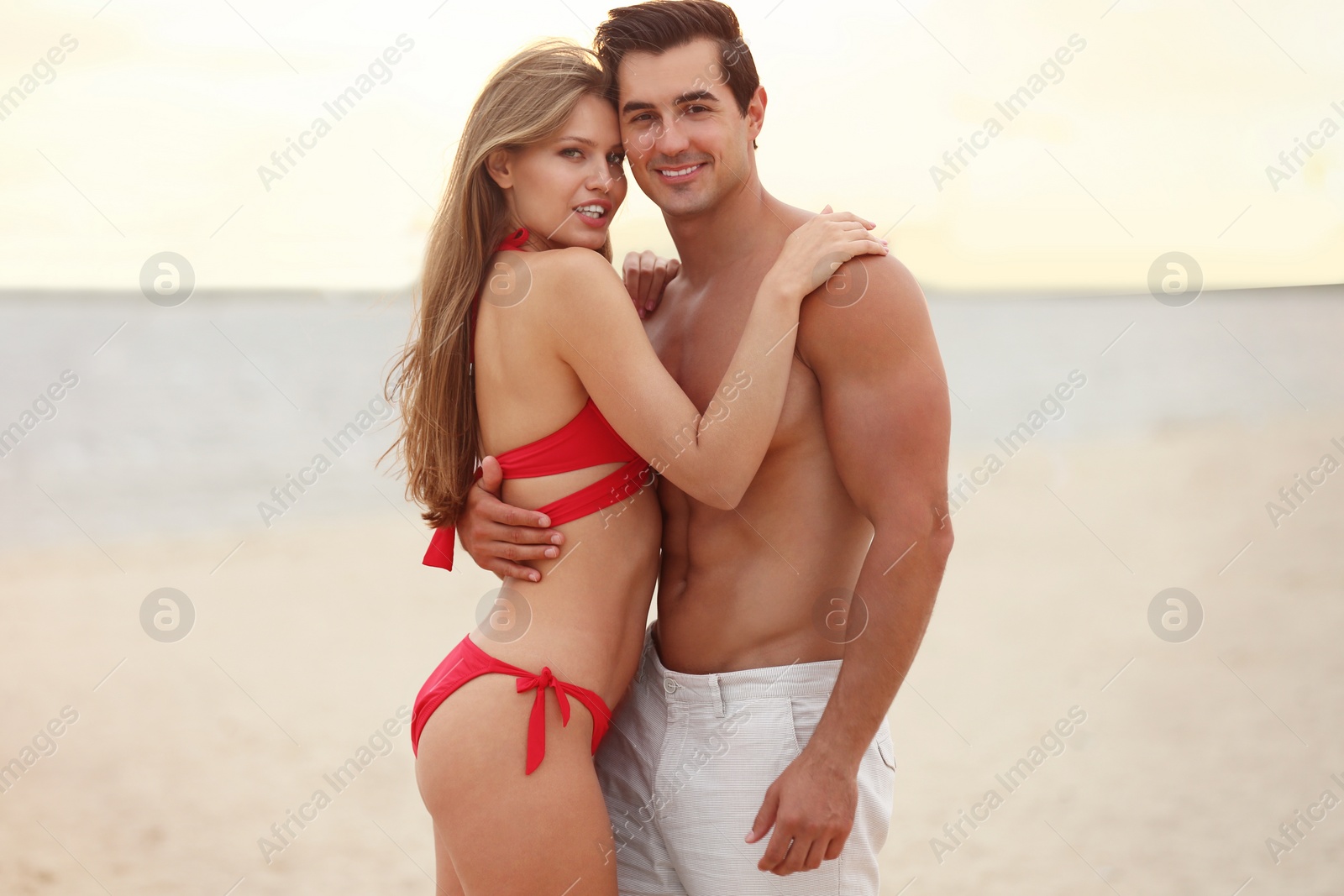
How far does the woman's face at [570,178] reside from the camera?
2652 millimetres

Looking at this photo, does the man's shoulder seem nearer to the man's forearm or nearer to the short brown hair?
the man's forearm

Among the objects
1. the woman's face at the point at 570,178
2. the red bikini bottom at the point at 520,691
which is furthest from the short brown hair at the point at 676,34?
the red bikini bottom at the point at 520,691

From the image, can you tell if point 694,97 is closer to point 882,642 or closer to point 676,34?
point 676,34

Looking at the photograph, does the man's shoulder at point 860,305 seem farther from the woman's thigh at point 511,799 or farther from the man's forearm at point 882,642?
the woman's thigh at point 511,799

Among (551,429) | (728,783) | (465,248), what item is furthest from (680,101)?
(728,783)

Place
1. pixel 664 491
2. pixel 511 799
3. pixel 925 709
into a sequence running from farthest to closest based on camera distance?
pixel 925 709
pixel 664 491
pixel 511 799

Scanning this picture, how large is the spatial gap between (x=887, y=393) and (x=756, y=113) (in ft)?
3.14

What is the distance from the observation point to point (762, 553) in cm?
262

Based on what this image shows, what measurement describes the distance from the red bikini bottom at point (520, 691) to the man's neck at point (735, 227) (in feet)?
3.85

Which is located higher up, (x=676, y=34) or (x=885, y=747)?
(x=676, y=34)

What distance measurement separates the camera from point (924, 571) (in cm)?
243

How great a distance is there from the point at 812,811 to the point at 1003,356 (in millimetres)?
29446

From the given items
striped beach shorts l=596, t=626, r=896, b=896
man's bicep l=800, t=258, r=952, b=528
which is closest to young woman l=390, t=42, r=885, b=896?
man's bicep l=800, t=258, r=952, b=528

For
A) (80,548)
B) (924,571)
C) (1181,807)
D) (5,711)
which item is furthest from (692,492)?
(80,548)
